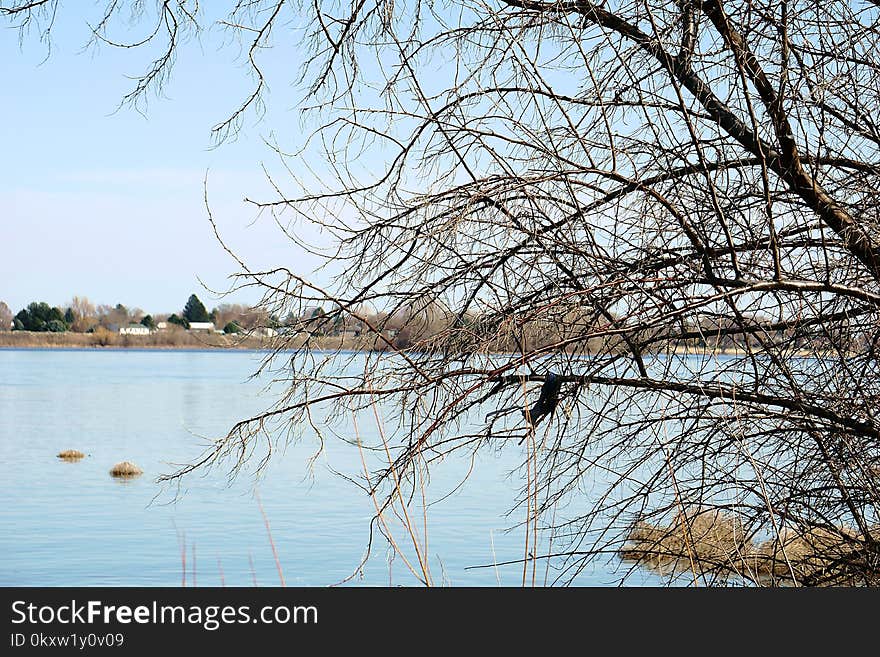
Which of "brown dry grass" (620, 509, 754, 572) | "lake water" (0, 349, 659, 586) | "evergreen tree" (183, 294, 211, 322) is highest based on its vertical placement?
"evergreen tree" (183, 294, 211, 322)

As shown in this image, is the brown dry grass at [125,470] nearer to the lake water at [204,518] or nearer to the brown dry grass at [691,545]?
the lake water at [204,518]

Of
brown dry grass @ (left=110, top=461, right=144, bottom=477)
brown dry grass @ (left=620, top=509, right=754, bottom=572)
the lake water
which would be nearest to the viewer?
brown dry grass @ (left=620, top=509, right=754, bottom=572)

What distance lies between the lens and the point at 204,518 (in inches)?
824

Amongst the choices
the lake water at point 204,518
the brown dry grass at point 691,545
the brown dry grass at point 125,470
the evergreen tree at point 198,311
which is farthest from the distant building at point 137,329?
the brown dry grass at point 691,545

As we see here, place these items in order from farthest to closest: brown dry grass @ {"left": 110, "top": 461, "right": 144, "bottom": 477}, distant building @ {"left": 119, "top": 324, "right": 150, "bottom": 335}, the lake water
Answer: distant building @ {"left": 119, "top": 324, "right": 150, "bottom": 335}
brown dry grass @ {"left": 110, "top": 461, "right": 144, "bottom": 477}
the lake water

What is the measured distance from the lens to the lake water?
52.7 feet

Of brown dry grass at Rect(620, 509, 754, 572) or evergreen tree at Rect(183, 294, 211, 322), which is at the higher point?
evergreen tree at Rect(183, 294, 211, 322)

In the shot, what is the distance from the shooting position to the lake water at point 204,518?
1606 centimetres

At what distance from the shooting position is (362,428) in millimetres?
24016

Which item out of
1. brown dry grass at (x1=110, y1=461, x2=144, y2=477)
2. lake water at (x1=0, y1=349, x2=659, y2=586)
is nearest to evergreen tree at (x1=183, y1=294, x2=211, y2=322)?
lake water at (x1=0, y1=349, x2=659, y2=586)

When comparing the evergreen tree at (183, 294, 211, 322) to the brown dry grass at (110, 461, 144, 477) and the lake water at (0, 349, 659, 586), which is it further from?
the brown dry grass at (110, 461, 144, 477)

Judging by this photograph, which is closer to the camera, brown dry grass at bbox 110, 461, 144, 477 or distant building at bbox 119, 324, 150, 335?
brown dry grass at bbox 110, 461, 144, 477
